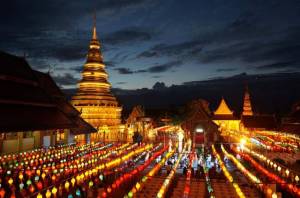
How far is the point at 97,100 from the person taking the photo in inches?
1571

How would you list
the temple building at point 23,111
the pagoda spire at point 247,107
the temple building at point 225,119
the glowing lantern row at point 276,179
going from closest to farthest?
the glowing lantern row at point 276,179 < the temple building at point 23,111 < the temple building at point 225,119 < the pagoda spire at point 247,107

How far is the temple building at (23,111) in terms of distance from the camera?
749 inches

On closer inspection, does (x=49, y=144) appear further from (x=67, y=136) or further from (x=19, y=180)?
(x=19, y=180)

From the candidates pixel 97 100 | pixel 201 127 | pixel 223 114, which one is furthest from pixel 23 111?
pixel 223 114

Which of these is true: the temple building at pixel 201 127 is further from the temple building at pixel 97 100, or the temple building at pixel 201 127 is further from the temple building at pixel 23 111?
the temple building at pixel 23 111

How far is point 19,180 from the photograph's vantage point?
Result: 1395cm

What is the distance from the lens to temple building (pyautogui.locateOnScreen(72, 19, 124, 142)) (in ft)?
129

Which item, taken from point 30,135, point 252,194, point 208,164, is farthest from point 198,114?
point 252,194

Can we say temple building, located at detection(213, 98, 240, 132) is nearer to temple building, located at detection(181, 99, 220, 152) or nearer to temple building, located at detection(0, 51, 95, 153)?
temple building, located at detection(181, 99, 220, 152)

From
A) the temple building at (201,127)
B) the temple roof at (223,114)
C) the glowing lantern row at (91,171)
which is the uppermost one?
the temple roof at (223,114)

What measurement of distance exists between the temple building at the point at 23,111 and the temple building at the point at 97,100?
42.7ft

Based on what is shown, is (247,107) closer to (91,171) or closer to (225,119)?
(225,119)

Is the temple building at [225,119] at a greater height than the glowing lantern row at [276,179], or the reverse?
the temple building at [225,119]

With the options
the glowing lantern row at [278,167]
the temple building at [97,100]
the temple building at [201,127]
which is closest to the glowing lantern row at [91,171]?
the glowing lantern row at [278,167]
